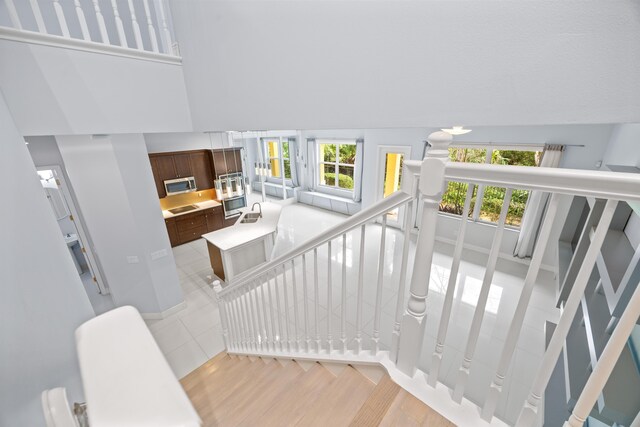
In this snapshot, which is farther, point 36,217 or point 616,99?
point 36,217

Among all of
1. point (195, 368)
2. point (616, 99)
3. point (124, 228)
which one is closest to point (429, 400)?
point (616, 99)

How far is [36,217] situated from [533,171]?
2135mm

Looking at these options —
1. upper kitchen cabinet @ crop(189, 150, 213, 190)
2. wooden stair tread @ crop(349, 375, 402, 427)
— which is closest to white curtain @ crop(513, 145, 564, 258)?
wooden stair tread @ crop(349, 375, 402, 427)

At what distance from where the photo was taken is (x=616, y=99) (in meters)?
0.83

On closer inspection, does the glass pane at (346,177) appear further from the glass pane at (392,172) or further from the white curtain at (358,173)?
the glass pane at (392,172)

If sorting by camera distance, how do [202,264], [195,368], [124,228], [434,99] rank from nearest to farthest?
[434,99] < [195,368] < [124,228] < [202,264]

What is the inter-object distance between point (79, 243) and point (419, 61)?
5895 millimetres

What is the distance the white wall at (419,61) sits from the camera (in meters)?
0.83

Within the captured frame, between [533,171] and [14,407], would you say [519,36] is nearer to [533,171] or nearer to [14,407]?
[533,171]

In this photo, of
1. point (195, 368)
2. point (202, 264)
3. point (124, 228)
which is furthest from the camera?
point (202, 264)

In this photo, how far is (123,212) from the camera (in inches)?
127

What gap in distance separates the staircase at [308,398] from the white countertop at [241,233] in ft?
8.02

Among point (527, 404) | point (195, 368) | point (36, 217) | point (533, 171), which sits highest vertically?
point (533, 171)

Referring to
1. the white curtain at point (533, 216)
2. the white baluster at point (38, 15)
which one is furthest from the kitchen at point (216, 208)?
the white curtain at point (533, 216)
